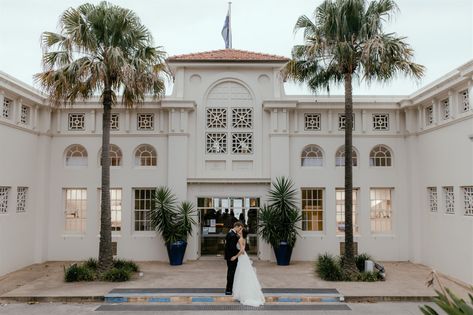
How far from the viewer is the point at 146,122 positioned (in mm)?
15609

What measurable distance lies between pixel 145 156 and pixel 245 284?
24.8ft

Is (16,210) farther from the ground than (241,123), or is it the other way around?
(241,123)

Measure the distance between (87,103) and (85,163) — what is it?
2200 millimetres

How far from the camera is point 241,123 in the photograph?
50.9ft

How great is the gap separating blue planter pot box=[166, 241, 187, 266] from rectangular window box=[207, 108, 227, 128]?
14.3 feet

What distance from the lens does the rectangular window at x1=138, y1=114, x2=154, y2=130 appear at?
15609mm

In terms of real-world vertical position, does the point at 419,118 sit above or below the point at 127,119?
below

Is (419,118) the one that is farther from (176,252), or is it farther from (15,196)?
(15,196)

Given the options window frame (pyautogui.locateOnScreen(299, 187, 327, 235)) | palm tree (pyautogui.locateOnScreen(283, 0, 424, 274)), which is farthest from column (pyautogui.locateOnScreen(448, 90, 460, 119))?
window frame (pyautogui.locateOnScreen(299, 187, 327, 235))

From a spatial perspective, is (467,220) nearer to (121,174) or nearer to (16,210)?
(121,174)

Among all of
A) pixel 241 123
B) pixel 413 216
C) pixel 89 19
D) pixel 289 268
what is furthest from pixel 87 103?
pixel 413 216

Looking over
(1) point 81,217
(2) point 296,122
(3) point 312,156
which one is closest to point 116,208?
(1) point 81,217

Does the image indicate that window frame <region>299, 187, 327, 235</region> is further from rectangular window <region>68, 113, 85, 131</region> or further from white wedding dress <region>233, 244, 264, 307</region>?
rectangular window <region>68, 113, 85, 131</region>

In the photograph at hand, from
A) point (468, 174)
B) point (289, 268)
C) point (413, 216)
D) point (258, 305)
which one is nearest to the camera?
point (258, 305)
